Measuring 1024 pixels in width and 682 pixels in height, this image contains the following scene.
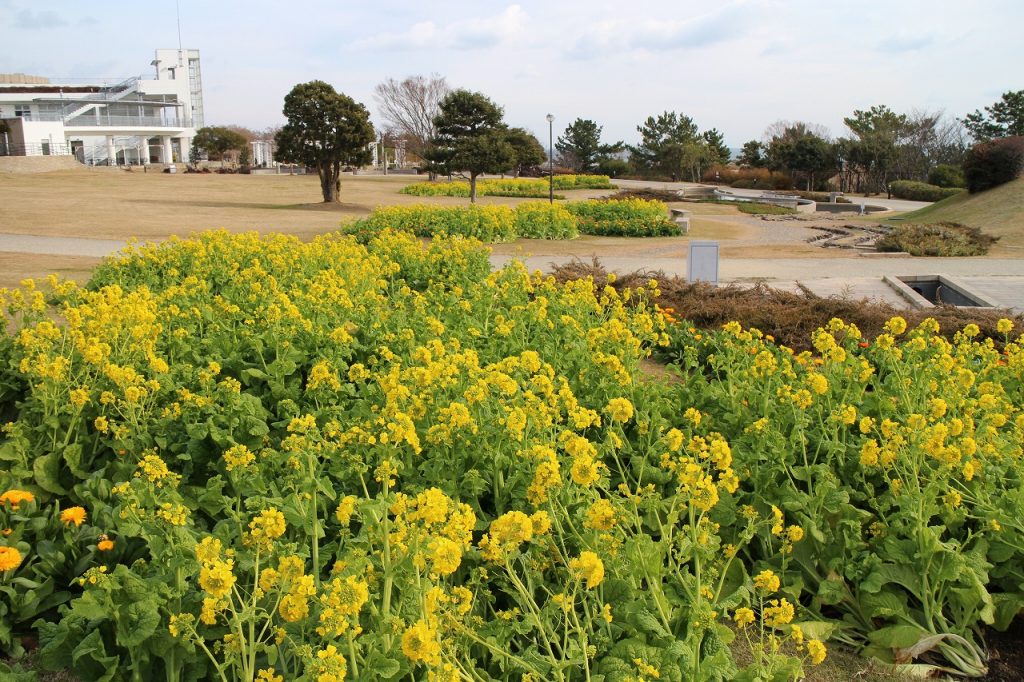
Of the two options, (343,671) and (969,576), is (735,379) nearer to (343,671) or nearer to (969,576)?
(969,576)

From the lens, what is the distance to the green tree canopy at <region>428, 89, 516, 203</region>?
2786 centimetres

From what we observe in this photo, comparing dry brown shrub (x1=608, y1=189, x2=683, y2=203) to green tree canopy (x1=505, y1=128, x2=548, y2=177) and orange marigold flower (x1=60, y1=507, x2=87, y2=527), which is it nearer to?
green tree canopy (x1=505, y1=128, x2=548, y2=177)

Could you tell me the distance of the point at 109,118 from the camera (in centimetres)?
6462

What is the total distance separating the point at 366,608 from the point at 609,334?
2.40m

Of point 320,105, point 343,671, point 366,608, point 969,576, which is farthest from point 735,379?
point 320,105

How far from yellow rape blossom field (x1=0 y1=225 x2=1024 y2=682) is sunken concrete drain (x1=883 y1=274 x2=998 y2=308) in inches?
229

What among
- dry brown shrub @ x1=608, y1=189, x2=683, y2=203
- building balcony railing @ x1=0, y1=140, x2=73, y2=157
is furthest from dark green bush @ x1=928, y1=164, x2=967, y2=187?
building balcony railing @ x1=0, y1=140, x2=73, y2=157

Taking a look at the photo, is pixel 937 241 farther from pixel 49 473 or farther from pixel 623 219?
pixel 49 473

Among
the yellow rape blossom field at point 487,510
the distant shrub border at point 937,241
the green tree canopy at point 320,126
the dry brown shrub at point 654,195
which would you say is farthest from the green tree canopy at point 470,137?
the yellow rape blossom field at point 487,510

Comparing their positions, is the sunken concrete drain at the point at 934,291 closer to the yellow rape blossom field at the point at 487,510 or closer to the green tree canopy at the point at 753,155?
the yellow rape blossom field at the point at 487,510

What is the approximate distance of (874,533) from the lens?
327 centimetres

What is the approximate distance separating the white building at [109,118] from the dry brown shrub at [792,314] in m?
→ 59.2

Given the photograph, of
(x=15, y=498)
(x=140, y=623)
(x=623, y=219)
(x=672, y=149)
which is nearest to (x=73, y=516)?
(x=15, y=498)

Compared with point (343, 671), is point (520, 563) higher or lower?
lower
